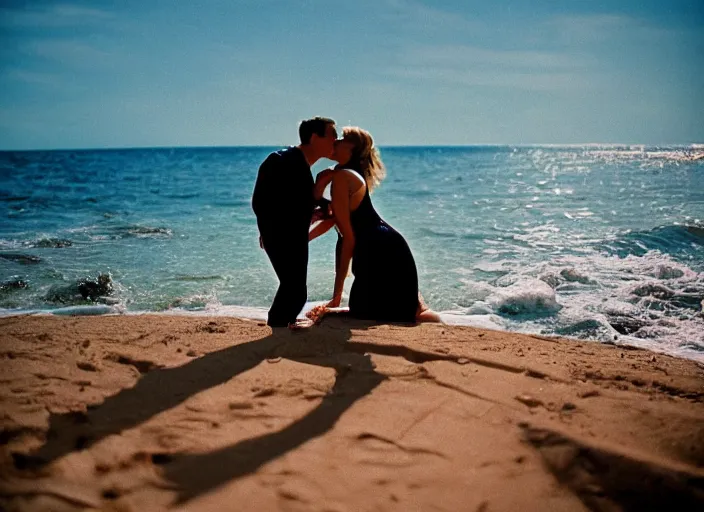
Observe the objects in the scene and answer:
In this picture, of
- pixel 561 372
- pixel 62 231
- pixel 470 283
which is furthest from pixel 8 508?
pixel 62 231

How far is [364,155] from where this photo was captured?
15.4 ft

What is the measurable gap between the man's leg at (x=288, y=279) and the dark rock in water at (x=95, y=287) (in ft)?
13.1

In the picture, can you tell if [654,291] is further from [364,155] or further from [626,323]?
[364,155]

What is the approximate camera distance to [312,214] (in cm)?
463

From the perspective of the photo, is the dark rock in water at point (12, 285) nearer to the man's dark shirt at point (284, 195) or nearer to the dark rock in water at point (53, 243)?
the dark rock in water at point (53, 243)

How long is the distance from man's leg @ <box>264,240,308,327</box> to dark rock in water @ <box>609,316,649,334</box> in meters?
3.85

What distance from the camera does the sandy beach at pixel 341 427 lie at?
2061 millimetres

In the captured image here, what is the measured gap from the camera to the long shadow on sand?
2.19m

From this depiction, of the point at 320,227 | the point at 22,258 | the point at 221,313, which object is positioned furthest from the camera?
the point at 22,258

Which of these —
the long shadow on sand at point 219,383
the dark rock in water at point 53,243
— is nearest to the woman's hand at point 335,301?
the long shadow on sand at point 219,383

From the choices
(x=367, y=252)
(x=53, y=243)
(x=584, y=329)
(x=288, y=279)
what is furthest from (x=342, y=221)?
(x=53, y=243)

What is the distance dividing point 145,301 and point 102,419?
15.9 ft

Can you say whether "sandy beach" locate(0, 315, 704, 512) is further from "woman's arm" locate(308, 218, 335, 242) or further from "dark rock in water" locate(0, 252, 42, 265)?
"dark rock in water" locate(0, 252, 42, 265)

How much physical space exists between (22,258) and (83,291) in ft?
11.1
